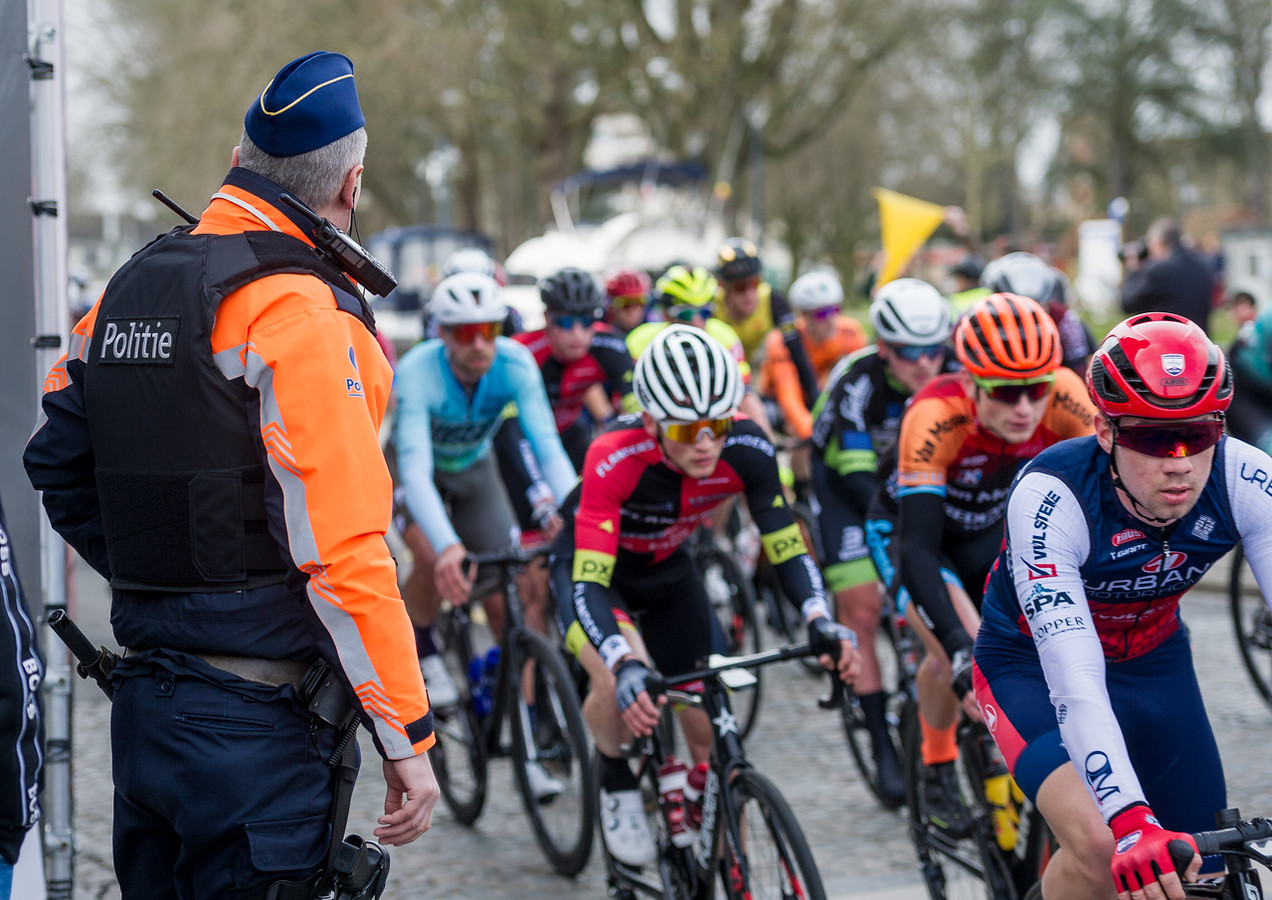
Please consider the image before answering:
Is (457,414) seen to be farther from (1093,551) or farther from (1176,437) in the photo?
(1176,437)

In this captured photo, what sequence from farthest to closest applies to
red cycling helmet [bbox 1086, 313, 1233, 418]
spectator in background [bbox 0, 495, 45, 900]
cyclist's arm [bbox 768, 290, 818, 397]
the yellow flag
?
the yellow flag, cyclist's arm [bbox 768, 290, 818, 397], red cycling helmet [bbox 1086, 313, 1233, 418], spectator in background [bbox 0, 495, 45, 900]

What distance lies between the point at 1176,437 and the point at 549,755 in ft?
10.1

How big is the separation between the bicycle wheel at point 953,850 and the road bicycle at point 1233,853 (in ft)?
4.39

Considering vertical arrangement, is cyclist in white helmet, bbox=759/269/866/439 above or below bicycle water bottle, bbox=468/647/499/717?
above

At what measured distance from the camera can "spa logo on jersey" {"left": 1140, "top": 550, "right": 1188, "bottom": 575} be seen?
309 centimetres

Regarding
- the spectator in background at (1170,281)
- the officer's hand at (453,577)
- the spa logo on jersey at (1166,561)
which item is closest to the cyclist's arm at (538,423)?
the officer's hand at (453,577)

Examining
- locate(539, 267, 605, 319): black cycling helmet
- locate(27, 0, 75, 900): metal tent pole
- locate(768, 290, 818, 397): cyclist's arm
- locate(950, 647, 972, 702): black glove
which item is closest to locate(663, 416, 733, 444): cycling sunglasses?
locate(950, 647, 972, 702): black glove

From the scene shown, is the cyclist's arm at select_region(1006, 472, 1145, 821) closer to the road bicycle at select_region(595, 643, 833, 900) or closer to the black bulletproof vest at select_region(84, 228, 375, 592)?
the road bicycle at select_region(595, 643, 833, 900)

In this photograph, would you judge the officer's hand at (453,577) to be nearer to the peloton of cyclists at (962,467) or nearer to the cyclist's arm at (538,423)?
the cyclist's arm at (538,423)

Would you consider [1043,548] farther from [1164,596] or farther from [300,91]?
[300,91]

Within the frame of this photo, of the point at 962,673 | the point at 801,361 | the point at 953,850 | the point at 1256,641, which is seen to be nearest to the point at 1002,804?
the point at 953,850

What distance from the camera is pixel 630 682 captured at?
153 inches

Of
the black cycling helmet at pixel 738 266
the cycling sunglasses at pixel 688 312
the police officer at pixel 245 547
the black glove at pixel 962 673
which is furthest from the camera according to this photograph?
the black cycling helmet at pixel 738 266

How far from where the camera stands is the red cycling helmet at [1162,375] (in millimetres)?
2861
